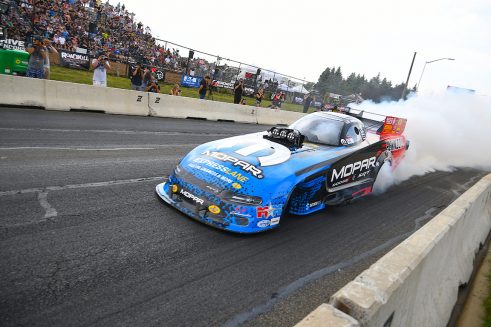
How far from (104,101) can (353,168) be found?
8.46 meters

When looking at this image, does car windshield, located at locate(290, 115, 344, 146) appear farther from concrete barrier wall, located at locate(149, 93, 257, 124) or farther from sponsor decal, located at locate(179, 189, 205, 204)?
concrete barrier wall, located at locate(149, 93, 257, 124)

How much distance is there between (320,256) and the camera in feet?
13.8

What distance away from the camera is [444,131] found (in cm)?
1265

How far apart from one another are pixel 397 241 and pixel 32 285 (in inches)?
178

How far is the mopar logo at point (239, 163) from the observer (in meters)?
4.37

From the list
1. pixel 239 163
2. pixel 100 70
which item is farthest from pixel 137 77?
pixel 239 163

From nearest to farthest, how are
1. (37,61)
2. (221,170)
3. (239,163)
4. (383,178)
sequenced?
(221,170) → (239,163) → (383,178) → (37,61)

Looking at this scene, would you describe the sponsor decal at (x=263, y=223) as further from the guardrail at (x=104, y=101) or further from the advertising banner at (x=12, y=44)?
the advertising banner at (x=12, y=44)

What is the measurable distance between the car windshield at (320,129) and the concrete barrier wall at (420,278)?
83.7 inches

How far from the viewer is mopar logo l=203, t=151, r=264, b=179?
437cm

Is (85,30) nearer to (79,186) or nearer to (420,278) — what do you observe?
(79,186)

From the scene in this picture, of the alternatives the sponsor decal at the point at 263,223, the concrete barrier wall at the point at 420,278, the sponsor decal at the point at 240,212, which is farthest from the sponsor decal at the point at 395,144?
the sponsor decal at the point at 240,212

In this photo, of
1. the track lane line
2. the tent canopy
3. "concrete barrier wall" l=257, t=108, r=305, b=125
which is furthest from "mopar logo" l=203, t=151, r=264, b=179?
the tent canopy

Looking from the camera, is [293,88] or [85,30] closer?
[85,30]
